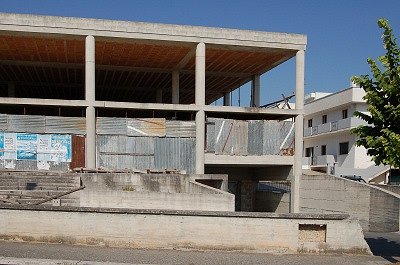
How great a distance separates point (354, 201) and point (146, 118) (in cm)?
1313

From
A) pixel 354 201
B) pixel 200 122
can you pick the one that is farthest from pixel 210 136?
pixel 354 201

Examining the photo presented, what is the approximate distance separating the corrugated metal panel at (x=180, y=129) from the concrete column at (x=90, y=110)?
13.1 ft

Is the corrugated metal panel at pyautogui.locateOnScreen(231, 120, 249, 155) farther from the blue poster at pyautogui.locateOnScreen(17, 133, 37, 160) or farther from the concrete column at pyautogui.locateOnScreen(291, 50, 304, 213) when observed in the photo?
the blue poster at pyautogui.locateOnScreen(17, 133, 37, 160)

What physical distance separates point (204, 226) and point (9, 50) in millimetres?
17762

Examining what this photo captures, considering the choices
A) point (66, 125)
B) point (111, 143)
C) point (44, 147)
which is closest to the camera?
point (44, 147)

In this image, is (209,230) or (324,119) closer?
(209,230)

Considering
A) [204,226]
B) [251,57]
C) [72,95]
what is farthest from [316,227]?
[72,95]

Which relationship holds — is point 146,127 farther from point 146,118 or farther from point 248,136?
point 248,136

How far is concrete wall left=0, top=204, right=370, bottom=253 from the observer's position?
399 inches

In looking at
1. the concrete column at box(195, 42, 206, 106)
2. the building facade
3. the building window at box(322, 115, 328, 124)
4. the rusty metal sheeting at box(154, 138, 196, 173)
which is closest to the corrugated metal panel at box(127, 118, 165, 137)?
the rusty metal sheeting at box(154, 138, 196, 173)

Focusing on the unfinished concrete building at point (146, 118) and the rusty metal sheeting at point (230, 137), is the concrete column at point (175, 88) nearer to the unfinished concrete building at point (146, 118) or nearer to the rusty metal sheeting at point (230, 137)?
the unfinished concrete building at point (146, 118)

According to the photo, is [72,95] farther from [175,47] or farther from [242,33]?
[242,33]

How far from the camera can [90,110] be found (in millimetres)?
19250

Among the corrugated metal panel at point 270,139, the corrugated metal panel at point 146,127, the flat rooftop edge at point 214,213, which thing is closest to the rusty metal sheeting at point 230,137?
the corrugated metal panel at point 270,139
